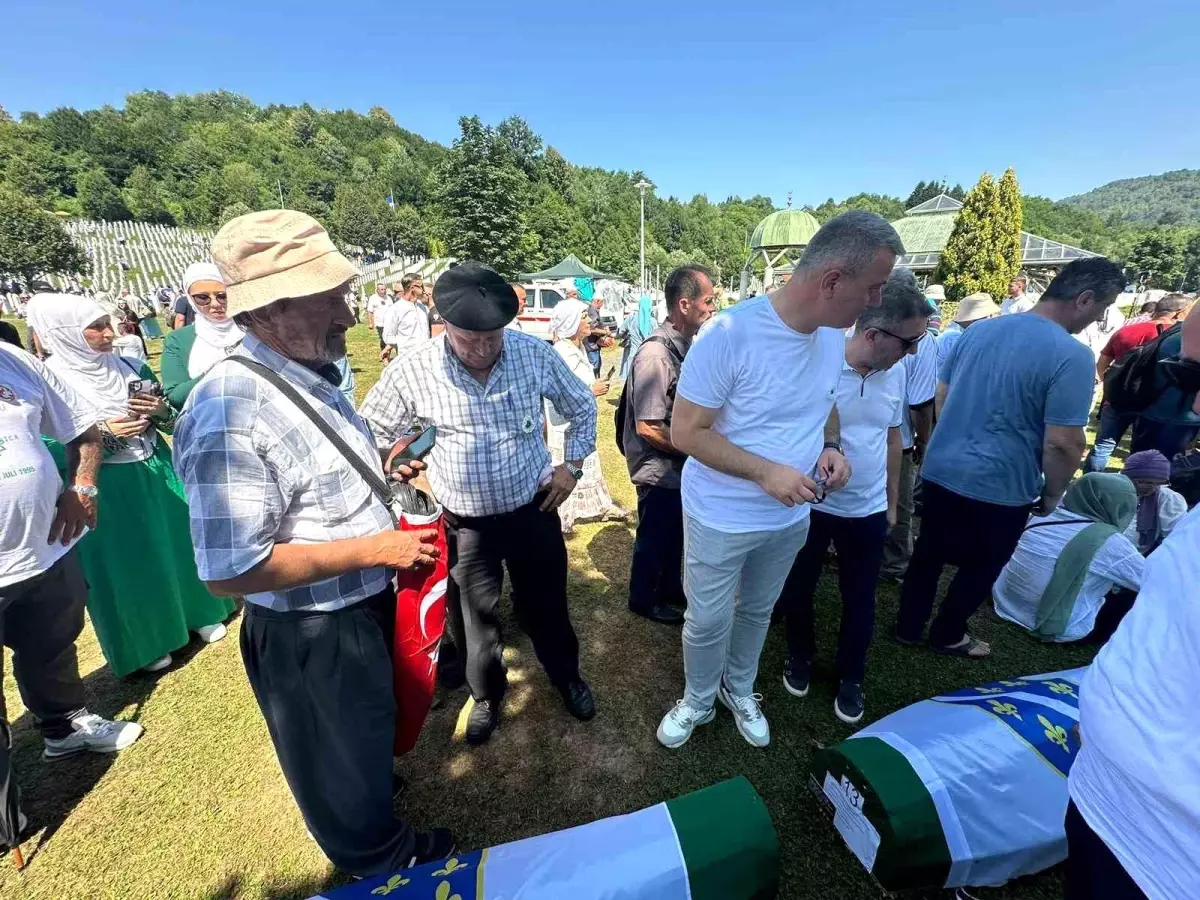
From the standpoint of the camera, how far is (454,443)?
2.19m

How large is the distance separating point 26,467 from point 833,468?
10.5ft

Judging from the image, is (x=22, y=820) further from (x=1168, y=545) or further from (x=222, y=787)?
(x=1168, y=545)

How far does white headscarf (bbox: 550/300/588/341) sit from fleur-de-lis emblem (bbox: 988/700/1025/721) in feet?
13.6

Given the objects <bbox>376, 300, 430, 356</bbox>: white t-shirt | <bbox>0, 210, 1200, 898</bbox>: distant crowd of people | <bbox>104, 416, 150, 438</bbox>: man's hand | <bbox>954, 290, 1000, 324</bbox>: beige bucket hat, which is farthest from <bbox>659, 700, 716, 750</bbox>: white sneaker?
<bbox>376, 300, 430, 356</bbox>: white t-shirt

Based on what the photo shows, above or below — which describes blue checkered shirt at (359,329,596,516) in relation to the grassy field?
above

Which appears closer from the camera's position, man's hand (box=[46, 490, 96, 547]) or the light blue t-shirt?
man's hand (box=[46, 490, 96, 547])

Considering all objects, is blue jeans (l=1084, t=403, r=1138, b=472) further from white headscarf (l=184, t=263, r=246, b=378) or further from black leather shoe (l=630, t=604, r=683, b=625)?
white headscarf (l=184, t=263, r=246, b=378)

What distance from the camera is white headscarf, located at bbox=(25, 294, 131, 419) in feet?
8.87

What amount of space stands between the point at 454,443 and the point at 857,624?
2.22 m

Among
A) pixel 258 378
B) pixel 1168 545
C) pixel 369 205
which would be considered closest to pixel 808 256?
pixel 1168 545

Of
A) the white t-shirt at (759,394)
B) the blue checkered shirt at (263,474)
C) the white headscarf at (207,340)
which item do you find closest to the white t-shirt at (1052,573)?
the white t-shirt at (759,394)

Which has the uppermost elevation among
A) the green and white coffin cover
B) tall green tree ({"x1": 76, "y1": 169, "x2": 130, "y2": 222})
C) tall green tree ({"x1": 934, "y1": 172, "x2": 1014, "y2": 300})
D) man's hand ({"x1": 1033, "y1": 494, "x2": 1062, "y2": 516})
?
tall green tree ({"x1": 76, "y1": 169, "x2": 130, "y2": 222})

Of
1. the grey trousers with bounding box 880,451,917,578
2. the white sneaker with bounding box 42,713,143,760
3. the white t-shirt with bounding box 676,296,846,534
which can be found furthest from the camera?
the grey trousers with bounding box 880,451,917,578

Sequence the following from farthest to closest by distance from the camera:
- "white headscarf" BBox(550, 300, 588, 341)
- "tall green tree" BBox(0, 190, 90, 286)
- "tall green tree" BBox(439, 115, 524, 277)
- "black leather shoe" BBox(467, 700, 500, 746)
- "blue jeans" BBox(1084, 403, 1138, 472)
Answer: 1. "tall green tree" BBox(439, 115, 524, 277)
2. "tall green tree" BBox(0, 190, 90, 286)
3. "blue jeans" BBox(1084, 403, 1138, 472)
4. "white headscarf" BBox(550, 300, 588, 341)
5. "black leather shoe" BBox(467, 700, 500, 746)
